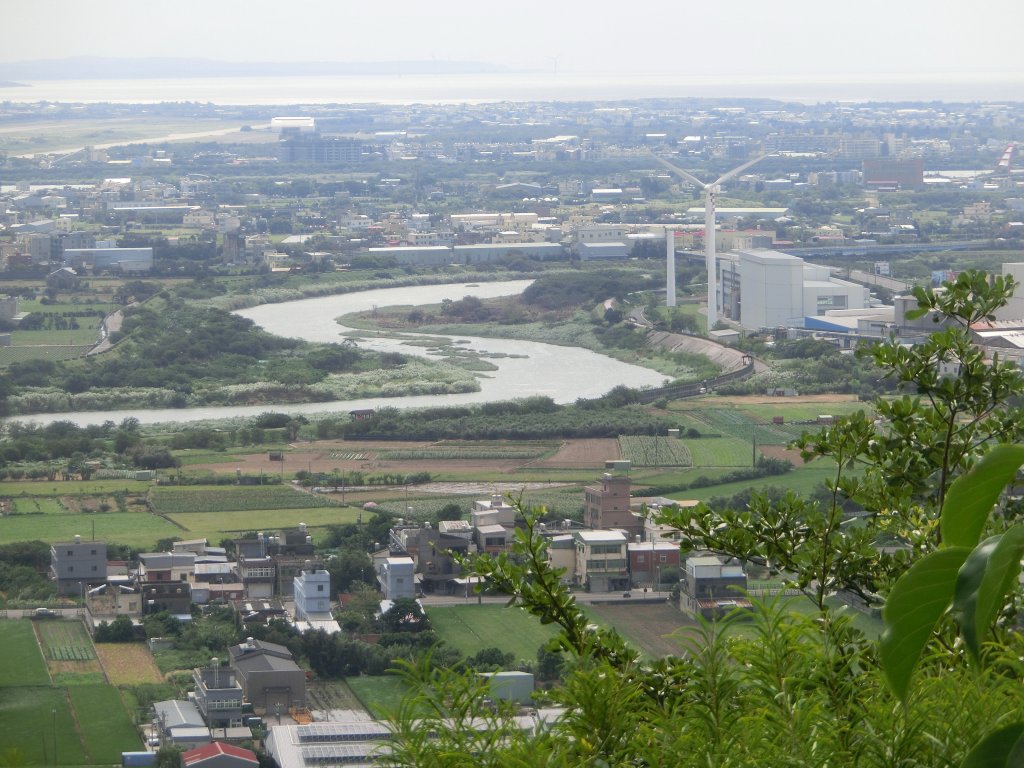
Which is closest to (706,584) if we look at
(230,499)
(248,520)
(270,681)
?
(270,681)

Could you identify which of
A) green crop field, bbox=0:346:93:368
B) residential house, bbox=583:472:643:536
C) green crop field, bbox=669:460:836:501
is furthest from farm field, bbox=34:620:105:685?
green crop field, bbox=0:346:93:368

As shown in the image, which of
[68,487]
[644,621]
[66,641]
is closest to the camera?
[66,641]

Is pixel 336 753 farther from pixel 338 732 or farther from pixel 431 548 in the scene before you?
pixel 431 548

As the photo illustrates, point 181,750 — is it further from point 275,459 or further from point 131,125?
point 131,125

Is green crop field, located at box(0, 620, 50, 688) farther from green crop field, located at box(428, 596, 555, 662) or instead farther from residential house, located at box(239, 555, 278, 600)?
green crop field, located at box(428, 596, 555, 662)

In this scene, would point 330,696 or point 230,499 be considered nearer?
point 330,696
